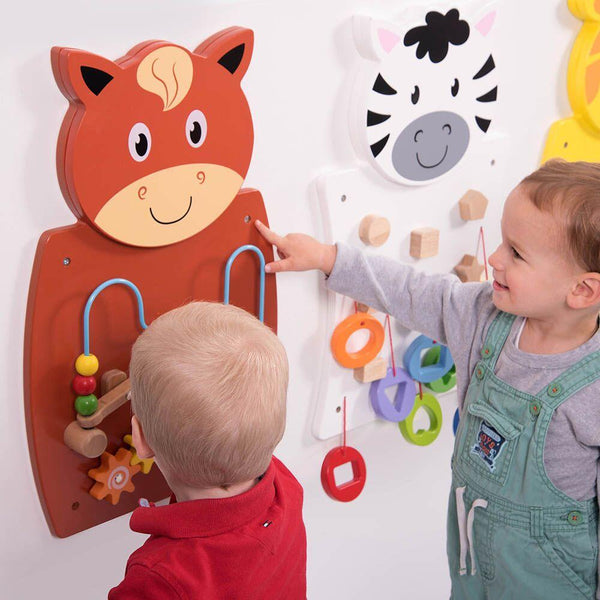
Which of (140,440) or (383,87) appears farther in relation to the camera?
(383,87)

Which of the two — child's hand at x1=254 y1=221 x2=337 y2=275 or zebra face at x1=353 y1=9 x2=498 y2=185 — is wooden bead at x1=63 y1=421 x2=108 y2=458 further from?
zebra face at x1=353 y1=9 x2=498 y2=185

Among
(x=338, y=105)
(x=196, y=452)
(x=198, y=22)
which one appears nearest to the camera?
(x=196, y=452)

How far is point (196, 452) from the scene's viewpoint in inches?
25.3

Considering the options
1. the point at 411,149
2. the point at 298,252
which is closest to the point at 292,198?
the point at 298,252

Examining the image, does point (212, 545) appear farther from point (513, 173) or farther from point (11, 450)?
point (513, 173)

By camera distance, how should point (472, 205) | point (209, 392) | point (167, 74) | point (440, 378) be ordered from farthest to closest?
point (440, 378) → point (472, 205) → point (167, 74) → point (209, 392)

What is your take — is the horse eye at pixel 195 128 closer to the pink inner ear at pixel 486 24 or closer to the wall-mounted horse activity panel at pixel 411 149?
the wall-mounted horse activity panel at pixel 411 149

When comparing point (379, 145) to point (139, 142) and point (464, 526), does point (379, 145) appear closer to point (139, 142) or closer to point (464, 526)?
point (139, 142)

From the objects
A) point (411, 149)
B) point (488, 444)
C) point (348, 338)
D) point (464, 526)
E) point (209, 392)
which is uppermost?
point (411, 149)

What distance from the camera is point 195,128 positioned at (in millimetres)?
774

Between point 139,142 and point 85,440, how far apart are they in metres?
0.28

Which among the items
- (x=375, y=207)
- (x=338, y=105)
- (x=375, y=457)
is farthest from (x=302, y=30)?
(x=375, y=457)

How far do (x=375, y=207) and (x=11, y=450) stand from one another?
1.58 feet

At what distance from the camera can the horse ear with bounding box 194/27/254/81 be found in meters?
0.76
